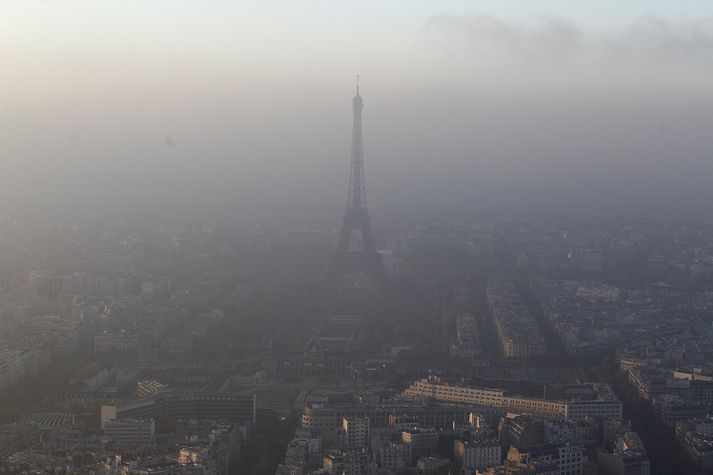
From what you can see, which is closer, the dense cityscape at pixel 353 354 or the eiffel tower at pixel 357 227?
the dense cityscape at pixel 353 354

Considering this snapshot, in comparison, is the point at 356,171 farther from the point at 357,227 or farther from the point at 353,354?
the point at 353,354

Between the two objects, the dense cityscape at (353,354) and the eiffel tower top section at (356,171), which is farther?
the eiffel tower top section at (356,171)

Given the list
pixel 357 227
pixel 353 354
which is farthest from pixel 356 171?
pixel 353 354

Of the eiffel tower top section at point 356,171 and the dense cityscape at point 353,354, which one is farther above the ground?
the eiffel tower top section at point 356,171

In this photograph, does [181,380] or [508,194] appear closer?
[181,380]

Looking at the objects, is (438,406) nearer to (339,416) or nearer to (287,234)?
(339,416)

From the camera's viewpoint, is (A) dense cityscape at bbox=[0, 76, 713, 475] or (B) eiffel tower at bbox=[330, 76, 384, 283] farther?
(B) eiffel tower at bbox=[330, 76, 384, 283]

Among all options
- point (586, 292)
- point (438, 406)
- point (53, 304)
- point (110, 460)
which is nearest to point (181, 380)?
point (438, 406)

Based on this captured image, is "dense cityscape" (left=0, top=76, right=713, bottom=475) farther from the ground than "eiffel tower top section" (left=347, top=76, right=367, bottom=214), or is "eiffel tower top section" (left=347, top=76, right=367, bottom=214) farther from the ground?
"eiffel tower top section" (left=347, top=76, right=367, bottom=214)
